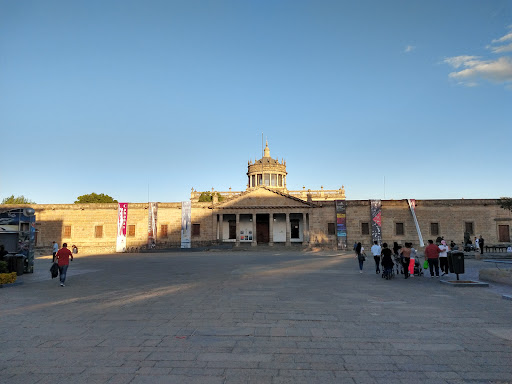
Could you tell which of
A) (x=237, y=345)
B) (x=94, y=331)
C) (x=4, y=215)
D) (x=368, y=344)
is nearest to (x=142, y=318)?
(x=94, y=331)

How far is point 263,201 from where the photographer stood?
141 ft

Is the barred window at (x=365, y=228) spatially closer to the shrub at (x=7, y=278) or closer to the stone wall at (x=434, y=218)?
the stone wall at (x=434, y=218)

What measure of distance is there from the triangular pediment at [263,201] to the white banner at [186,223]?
364 centimetres

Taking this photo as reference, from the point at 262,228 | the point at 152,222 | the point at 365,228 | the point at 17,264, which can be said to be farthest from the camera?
the point at 262,228

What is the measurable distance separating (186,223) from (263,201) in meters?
9.79

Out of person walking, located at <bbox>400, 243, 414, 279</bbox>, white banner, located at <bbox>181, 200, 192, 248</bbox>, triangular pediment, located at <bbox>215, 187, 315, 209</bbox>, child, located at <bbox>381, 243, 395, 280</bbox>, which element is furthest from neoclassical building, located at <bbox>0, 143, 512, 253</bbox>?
child, located at <bbox>381, 243, 395, 280</bbox>

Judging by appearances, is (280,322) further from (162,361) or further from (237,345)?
(162,361)

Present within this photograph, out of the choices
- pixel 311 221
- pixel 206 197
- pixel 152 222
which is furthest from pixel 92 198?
pixel 311 221

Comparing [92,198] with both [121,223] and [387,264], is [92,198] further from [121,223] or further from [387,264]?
[387,264]

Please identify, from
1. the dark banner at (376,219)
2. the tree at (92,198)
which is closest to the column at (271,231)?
the dark banner at (376,219)

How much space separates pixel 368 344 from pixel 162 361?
2981 millimetres

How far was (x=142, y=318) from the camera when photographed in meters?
7.03

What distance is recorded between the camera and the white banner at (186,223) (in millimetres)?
42456

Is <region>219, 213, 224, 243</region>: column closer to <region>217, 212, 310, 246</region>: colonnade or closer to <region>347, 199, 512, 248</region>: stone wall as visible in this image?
<region>217, 212, 310, 246</region>: colonnade
